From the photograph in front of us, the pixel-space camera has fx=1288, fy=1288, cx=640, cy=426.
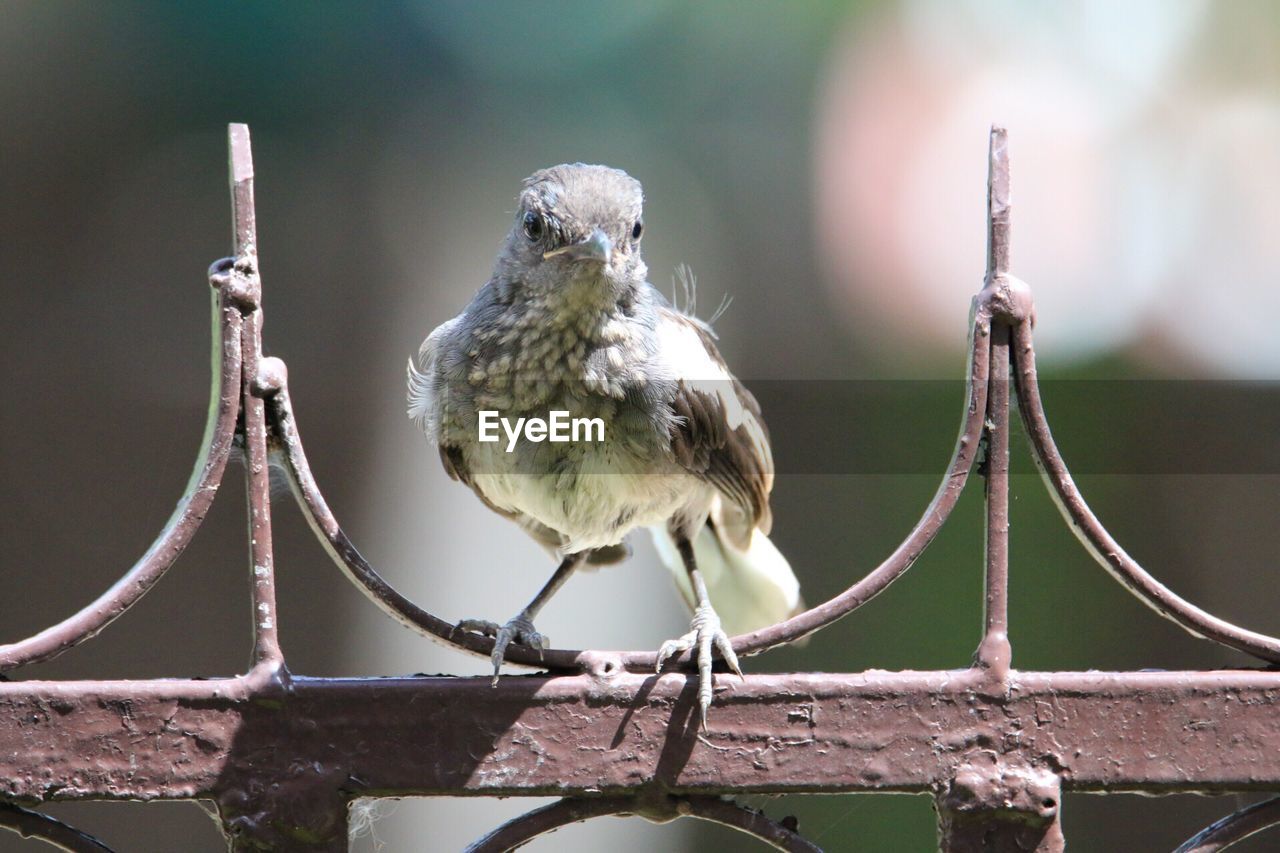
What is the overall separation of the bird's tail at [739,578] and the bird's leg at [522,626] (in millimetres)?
166

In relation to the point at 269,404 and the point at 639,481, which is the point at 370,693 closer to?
the point at 269,404

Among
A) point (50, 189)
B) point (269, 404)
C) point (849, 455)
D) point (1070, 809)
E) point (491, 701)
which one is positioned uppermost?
point (50, 189)

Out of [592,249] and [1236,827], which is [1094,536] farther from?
[592,249]

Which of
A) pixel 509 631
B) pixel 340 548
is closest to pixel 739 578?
pixel 509 631

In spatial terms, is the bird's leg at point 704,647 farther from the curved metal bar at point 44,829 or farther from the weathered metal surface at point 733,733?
the curved metal bar at point 44,829

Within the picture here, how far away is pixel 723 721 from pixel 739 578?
1014 mm

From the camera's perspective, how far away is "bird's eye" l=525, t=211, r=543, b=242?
74.6 inches

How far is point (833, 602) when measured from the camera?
1206mm

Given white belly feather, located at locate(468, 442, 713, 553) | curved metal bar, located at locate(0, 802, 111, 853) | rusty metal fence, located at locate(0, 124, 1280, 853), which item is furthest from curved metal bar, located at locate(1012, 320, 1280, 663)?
curved metal bar, located at locate(0, 802, 111, 853)

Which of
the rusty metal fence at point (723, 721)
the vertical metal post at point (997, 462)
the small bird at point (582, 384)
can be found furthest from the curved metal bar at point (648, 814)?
the small bird at point (582, 384)

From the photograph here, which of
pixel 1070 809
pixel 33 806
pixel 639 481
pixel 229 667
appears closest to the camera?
pixel 33 806

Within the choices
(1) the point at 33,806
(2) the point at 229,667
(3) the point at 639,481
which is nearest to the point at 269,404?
(1) the point at 33,806

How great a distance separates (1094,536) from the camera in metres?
1.22

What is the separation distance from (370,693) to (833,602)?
45 centimetres
